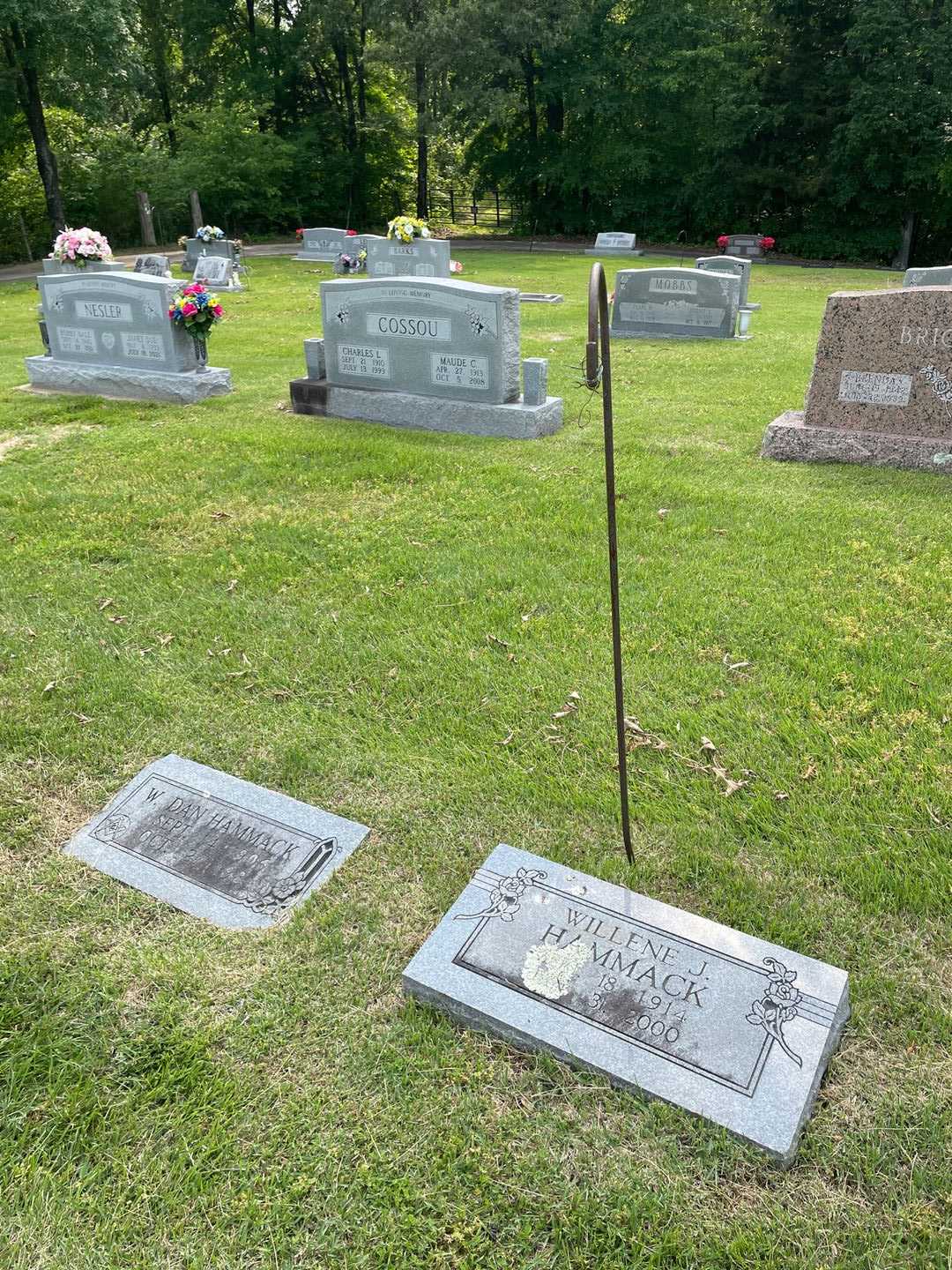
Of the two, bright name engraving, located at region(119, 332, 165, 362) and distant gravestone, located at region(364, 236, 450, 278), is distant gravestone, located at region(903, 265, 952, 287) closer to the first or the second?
distant gravestone, located at region(364, 236, 450, 278)

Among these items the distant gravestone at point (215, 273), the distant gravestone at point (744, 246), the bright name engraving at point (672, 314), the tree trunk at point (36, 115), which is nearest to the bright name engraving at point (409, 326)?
the bright name engraving at point (672, 314)

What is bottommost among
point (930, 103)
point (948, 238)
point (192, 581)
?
point (192, 581)

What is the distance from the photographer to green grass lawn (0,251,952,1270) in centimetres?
206

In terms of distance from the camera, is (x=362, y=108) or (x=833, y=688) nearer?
(x=833, y=688)

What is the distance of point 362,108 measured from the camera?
35344 mm

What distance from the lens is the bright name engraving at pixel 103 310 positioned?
942 cm

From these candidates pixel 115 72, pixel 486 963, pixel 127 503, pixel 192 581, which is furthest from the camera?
pixel 115 72

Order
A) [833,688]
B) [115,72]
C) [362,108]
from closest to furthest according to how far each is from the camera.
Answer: [833,688], [115,72], [362,108]

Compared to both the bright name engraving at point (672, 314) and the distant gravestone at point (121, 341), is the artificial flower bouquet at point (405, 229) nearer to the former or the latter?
the bright name engraving at point (672, 314)

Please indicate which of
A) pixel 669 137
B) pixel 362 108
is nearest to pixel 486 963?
pixel 669 137

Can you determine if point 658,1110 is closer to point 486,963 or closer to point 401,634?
point 486,963

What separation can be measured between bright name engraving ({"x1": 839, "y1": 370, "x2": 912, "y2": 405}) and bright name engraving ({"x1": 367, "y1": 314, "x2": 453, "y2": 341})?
11.3 ft

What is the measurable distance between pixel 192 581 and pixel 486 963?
338 centimetres

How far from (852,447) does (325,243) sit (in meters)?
21.8
